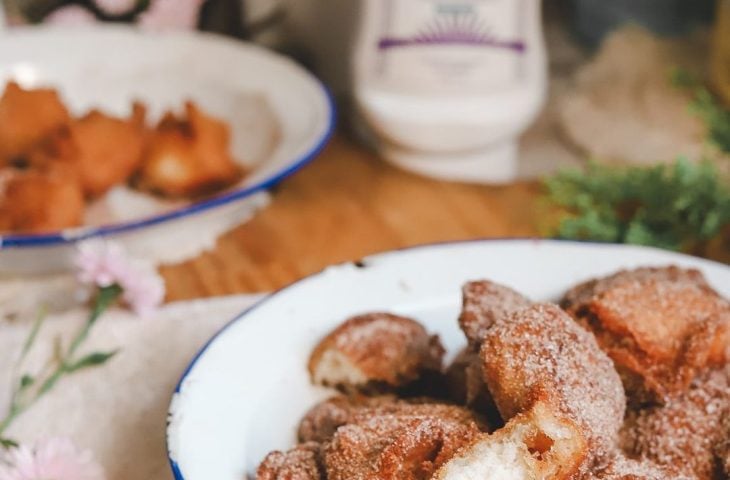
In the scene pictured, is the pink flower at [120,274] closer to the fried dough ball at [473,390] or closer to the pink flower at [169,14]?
the fried dough ball at [473,390]

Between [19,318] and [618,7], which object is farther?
[618,7]

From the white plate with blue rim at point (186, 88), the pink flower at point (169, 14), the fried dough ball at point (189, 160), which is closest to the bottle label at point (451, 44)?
the white plate with blue rim at point (186, 88)

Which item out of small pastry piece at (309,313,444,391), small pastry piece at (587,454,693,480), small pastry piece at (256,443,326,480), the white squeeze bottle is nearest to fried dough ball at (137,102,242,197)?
the white squeeze bottle

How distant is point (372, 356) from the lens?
638 millimetres

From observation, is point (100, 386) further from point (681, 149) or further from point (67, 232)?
point (681, 149)

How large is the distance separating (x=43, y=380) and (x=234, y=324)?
0.20m

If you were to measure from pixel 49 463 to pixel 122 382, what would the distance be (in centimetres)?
16

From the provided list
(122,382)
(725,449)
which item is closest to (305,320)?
(122,382)

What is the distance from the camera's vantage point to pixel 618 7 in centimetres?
170

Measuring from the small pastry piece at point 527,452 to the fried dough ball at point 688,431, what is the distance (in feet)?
0.36

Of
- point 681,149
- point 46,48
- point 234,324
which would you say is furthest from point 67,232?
point 681,149

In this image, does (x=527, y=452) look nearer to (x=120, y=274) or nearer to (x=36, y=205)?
(x=120, y=274)

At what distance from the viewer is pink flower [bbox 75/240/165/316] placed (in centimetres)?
79

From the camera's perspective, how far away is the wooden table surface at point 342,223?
37.2 inches
